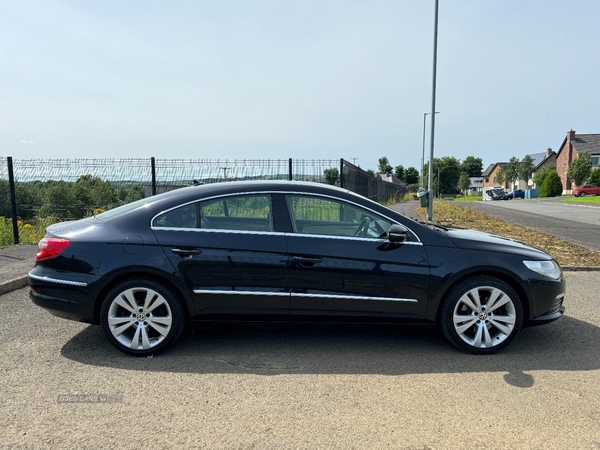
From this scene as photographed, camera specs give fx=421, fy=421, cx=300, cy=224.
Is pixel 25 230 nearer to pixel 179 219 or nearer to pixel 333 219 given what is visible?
pixel 179 219

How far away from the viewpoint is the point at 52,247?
377 cm

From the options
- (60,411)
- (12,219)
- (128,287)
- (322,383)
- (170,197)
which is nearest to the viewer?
(60,411)

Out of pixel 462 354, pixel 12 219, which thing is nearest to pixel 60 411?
pixel 462 354

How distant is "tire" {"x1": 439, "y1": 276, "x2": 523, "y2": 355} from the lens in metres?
3.81

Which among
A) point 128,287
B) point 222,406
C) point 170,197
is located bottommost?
point 222,406

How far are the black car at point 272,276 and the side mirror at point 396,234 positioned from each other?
1cm

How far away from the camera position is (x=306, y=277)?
3717 mm

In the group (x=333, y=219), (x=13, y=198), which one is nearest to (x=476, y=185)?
(x=13, y=198)

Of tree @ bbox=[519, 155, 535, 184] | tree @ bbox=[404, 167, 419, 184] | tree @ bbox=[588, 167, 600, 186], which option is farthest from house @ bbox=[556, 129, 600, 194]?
tree @ bbox=[404, 167, 419, 184]

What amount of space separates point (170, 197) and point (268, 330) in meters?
1.68

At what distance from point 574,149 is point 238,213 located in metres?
78.3

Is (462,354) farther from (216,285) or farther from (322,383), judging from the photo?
(216,285)

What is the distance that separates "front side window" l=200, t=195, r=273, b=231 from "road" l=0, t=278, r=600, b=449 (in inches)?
44.9

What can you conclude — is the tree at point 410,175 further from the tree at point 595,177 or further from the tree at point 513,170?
the tree at point 595,177
